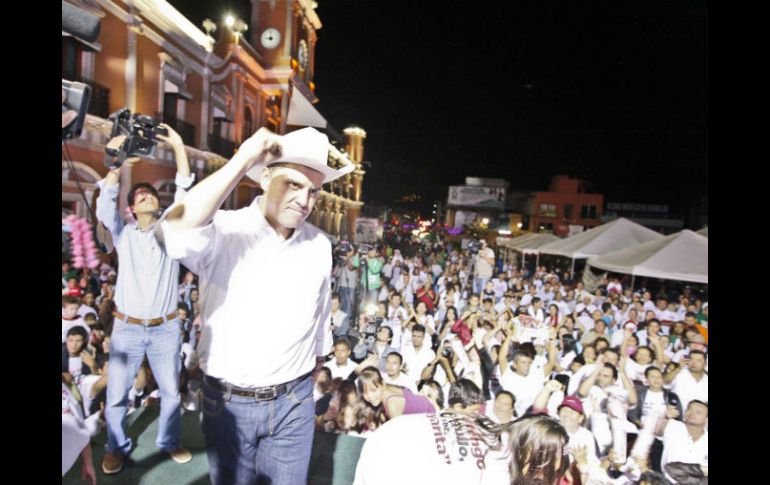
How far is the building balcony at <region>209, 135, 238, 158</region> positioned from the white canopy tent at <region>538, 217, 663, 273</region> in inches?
194

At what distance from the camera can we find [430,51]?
122 inches

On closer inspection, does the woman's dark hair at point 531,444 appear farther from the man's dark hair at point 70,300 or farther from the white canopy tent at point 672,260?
the white canopy tent at point 672,260

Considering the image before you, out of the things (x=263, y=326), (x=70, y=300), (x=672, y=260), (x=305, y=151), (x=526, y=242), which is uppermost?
(x=305, y=151)

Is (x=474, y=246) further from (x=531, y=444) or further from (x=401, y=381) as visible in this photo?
(x=531, y=444)

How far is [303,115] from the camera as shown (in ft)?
8.96

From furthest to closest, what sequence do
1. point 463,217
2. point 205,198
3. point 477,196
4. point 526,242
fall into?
1. point 526,242
2. point 477,196
3. point 463,217
4. point 205,198

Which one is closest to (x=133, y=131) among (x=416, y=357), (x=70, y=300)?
(x=70, y=300)

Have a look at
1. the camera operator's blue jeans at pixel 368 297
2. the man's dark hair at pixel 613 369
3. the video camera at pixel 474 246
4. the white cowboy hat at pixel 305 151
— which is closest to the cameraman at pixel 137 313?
the white cowboy hat at pixel 305 151

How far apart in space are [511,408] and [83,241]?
350cm

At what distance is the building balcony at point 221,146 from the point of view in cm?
317

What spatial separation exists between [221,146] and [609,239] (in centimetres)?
551

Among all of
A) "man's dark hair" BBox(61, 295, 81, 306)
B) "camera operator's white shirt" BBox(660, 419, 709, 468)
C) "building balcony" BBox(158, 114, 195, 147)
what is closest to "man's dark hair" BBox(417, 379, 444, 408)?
"camera operator's white shirt" BBox(660, 419, 709, 468)
